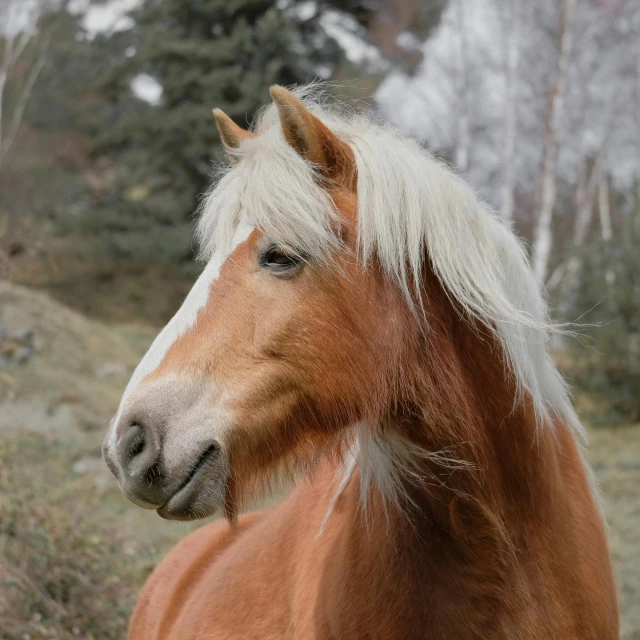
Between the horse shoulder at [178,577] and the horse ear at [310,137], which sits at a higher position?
the horse ear at [310,137]

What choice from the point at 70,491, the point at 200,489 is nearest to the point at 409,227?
the point at 200,489

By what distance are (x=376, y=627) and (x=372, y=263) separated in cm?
100

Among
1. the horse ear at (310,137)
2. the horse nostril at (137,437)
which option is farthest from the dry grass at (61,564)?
the horse ear at (310,137)

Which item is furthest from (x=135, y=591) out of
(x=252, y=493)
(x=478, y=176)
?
(x=478, y=176)

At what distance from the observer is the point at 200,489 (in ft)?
5.89

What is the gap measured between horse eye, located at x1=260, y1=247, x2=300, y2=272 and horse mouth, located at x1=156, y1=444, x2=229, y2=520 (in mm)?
510

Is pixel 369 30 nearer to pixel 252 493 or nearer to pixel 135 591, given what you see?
pixel 135 591

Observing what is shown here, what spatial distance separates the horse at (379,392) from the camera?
182 cm

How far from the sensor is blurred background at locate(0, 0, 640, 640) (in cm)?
1029

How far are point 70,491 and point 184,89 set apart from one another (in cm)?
1092

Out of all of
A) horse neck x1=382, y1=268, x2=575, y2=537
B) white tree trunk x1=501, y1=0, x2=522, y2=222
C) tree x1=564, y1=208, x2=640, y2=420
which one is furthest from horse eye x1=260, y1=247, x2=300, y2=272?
white tree trunk x1=501, y1=0, x2=522, y2=222

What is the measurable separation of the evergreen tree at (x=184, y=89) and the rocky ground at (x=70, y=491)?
3.41 meters

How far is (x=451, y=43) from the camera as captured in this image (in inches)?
611

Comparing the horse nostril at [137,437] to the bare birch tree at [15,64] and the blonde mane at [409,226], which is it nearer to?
the blonde mane at [409,226]
